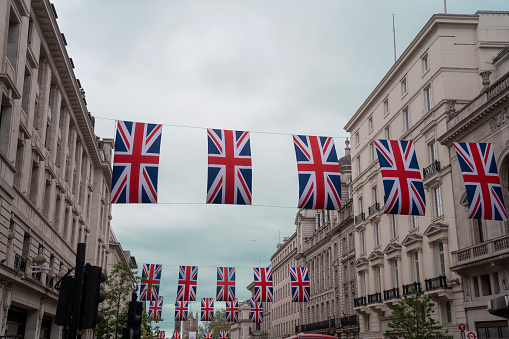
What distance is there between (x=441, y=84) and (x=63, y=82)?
88.2 ft

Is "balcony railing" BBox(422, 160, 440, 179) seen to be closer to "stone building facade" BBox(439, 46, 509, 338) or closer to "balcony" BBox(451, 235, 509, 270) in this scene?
"stone building facade" BBox(439, 46, 509, 338)

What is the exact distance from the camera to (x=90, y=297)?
8.88 metres

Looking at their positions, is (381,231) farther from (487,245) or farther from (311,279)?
(311,279)

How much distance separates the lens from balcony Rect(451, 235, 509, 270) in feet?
101

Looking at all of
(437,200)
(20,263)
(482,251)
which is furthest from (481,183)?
(20,263)

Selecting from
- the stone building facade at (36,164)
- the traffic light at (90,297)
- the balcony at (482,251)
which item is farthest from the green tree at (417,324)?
the traffic light at (90,297)

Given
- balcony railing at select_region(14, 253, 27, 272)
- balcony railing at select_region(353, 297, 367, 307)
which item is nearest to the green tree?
balcony railing at select_region(353, 297, 367, 307)

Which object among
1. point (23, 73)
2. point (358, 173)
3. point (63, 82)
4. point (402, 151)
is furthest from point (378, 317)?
point (23, 73)

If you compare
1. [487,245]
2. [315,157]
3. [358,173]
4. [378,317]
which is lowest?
[378,317]

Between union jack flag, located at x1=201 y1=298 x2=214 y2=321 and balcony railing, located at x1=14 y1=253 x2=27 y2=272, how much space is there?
3255 cm

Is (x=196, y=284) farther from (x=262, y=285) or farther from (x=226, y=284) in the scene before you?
(x=262, y=285)

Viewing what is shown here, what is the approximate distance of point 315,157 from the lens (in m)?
25.1

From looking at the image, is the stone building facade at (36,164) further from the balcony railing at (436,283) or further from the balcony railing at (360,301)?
the balcony railing at (360,301)

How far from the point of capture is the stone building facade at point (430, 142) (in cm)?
3812
